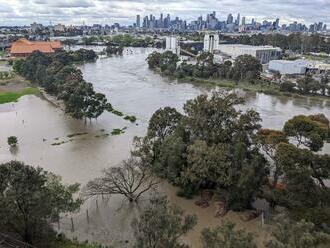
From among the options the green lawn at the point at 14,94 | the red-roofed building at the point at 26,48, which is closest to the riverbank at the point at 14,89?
the green lawn at the point at 14,94

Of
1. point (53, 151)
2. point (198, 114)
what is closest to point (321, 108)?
point (198, 114)

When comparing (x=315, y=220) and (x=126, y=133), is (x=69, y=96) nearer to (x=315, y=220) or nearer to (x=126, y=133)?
(x=126, y=133)

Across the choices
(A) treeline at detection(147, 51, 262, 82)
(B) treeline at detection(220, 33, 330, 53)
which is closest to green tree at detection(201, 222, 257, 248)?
(A) treeline at detection(147, 51, 262, 82)

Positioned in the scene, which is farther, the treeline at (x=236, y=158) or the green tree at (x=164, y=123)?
the green tree at (x=164, y=123)

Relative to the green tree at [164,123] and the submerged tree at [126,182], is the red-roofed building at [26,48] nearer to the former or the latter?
the green tree at [164,123]

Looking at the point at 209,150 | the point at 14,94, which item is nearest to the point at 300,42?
the point at 14,94

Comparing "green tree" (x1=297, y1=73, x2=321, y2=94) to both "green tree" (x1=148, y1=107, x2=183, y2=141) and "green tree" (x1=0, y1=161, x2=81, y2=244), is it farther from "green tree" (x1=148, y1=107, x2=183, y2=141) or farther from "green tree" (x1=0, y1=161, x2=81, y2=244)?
"green tree" (x1=0, y1=161, x2=81, y2=244)

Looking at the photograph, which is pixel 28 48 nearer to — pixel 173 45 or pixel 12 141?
pixel 173 45
